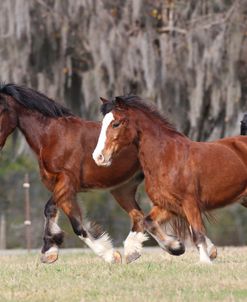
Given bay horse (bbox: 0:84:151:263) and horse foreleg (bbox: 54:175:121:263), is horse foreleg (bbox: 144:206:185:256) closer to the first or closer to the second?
bay horse (bbox: 0:84:151:263)

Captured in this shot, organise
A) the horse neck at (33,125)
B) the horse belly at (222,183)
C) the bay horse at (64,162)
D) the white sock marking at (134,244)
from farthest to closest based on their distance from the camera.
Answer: the horse neck at (33,125)
the bay horse at (64,162)
the white sock marking at (134,244)
the horse belly at (222,183)

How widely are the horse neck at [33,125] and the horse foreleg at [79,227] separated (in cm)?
64

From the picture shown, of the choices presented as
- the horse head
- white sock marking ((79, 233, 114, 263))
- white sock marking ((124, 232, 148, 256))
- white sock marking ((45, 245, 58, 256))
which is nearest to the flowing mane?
the horse head

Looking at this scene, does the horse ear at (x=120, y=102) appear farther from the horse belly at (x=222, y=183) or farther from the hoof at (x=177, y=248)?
the hoof at (x=177, y=248)

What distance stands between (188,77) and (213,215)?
1059cm

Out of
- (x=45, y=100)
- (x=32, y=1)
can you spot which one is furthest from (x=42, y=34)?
(x=45, y=100)

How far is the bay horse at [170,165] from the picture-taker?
11766 mm

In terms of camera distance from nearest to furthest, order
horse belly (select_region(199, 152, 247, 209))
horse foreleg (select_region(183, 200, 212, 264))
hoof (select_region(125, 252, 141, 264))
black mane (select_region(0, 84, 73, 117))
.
Result: horse foreleg (select_region(183, 200, 212, 264)) → horse belly (select_region(199, 152, 247, 209)) → hoof (select_region(125, 252, 141, 264)) → black mane (select_region(0, 84, 73, 117))

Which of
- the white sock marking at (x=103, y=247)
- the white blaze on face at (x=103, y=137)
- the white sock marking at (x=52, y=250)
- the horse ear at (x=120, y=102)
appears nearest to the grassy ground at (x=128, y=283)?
the white sock marking at (x=103, y=247)

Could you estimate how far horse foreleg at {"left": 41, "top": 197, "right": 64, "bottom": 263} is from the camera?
12.9 metres

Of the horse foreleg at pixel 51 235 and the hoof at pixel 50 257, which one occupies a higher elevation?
the horse foreleg at pixel 51 235

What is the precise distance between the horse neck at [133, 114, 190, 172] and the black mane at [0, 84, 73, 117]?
1583 millimetres

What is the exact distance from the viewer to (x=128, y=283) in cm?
994

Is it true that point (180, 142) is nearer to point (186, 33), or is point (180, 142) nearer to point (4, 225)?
point (186, 33)
